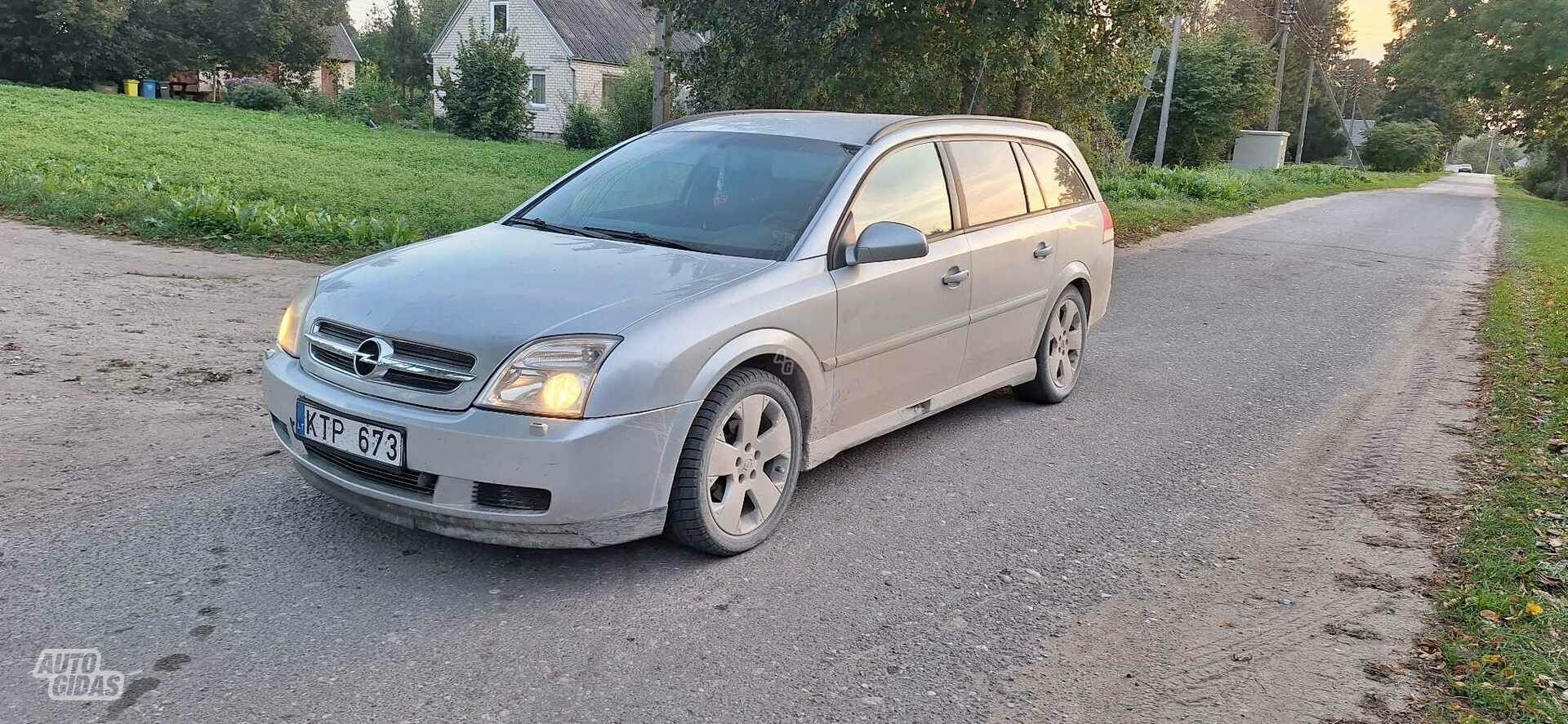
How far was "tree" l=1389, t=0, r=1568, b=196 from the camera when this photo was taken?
33.8m

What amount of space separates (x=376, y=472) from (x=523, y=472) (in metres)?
0.57

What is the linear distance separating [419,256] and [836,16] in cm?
799


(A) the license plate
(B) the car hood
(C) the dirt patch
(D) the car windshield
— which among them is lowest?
(C) the dirt patch

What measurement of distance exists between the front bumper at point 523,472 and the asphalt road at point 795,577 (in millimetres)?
213

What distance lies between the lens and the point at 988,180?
5.86 m

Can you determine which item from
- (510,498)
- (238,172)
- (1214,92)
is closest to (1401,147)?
(1214,92)

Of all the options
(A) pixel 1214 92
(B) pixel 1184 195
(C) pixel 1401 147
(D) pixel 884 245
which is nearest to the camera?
(D) pixel 884 245

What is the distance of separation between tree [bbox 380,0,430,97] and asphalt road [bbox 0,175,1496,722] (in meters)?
59.4

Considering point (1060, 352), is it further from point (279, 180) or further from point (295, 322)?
point (279, 180)

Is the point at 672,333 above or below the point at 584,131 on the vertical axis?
below

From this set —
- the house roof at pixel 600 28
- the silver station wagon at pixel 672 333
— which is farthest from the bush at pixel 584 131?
the silver station wagon at pixel 672 333

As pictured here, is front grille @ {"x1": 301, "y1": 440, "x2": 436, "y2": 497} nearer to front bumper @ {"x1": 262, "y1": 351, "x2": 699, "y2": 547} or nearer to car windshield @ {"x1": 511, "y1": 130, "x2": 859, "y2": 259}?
front bumper @ {"x1": 262, "y1": 351, "x2": 699, "y2": 547}

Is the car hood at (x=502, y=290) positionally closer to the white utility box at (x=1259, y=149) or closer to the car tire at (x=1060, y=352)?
the car tire at (x=1060, y=352)

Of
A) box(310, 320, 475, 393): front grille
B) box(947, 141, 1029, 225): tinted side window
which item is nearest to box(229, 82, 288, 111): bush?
box(947, 141, 1029, 225): tinted side window
